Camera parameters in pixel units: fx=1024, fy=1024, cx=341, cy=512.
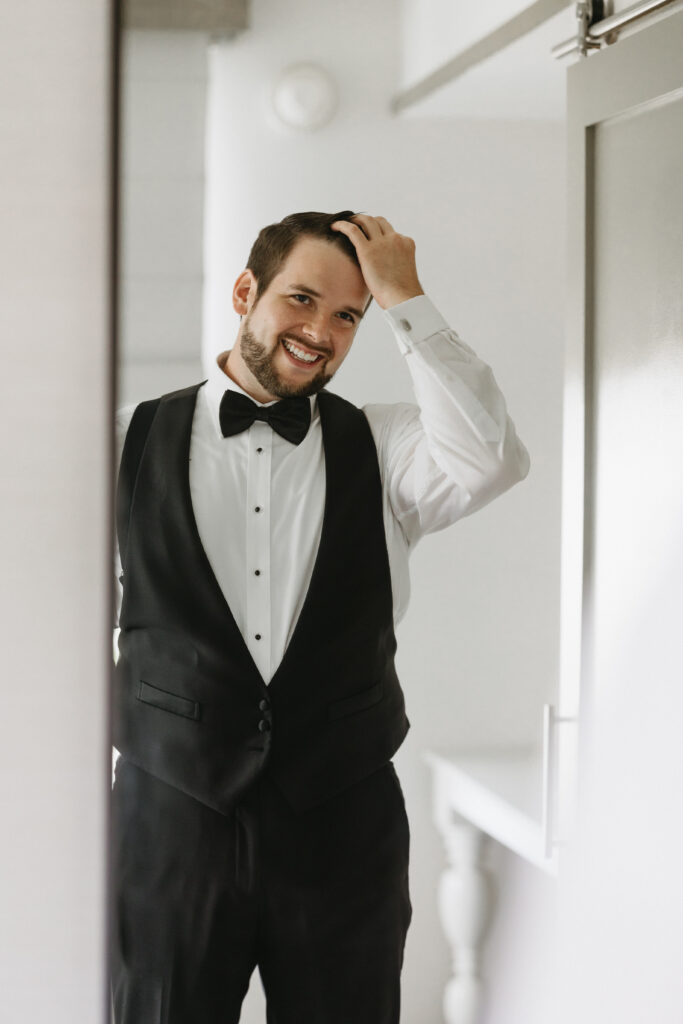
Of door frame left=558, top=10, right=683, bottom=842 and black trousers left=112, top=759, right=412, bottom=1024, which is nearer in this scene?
black trousers left=112, top=759, right=412, bottom=1024

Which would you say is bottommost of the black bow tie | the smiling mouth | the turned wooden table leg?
the turned wooden table leg

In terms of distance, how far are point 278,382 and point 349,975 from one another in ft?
1.93

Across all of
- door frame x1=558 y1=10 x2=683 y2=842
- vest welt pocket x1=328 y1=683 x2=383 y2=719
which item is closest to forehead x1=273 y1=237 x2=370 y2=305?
door frame x1=558 y1=10 x2=683 y2=842

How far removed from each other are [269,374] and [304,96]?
0.28m

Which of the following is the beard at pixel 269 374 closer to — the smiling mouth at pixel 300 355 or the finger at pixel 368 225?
the smiling mouth at pixel 300 355

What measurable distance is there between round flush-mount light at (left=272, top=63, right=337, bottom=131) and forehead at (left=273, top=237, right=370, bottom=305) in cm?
13

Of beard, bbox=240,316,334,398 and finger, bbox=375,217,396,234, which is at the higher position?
finger, bbox=375,217,396,234

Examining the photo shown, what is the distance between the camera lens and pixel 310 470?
40.1 inches

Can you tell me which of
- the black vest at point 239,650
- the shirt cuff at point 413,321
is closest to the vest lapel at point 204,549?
the black vest at point 239,650

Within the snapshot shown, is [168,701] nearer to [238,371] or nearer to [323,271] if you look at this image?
[238,371]

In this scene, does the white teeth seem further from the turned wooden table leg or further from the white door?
the turned wooden table leg

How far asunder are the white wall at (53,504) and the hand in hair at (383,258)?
0.26 metres

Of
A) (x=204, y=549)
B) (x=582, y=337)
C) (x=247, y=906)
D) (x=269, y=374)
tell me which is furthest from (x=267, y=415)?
(x=247, y=906)

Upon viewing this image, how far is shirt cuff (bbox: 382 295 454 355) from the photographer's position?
98 cm
